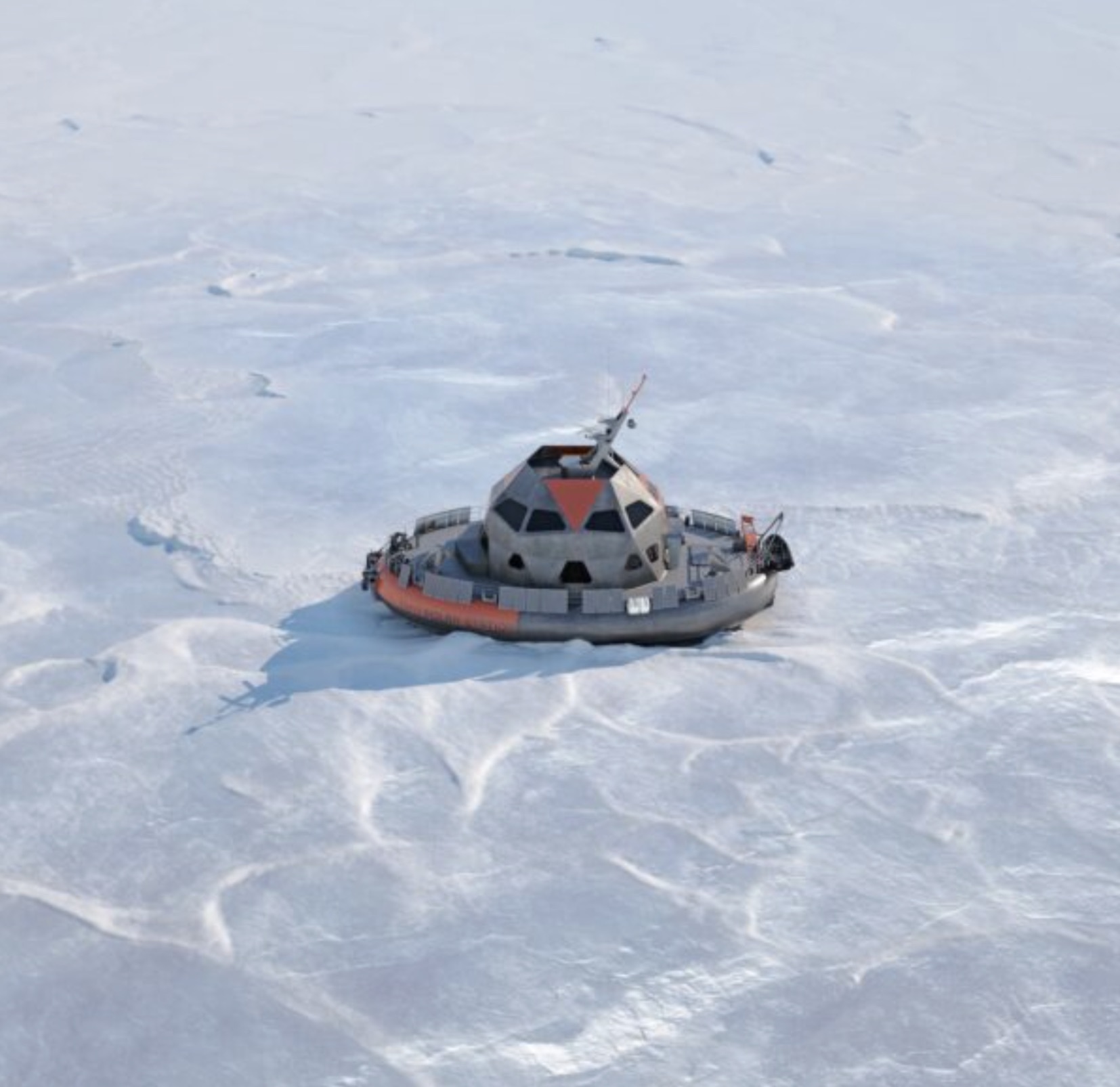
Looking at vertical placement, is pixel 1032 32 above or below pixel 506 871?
above

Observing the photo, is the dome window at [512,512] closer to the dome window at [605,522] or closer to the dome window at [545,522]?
the dome window at [545,522]

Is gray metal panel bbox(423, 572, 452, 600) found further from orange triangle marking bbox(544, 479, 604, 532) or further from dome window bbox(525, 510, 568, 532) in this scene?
orange triangle marking bbox(544, 479, 604, 532)

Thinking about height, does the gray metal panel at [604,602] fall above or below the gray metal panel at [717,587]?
below

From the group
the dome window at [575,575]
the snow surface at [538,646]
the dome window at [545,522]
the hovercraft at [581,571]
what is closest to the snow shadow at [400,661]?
the snow surface at [538,646]

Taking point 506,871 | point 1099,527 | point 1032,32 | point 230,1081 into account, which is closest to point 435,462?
point 1099,527

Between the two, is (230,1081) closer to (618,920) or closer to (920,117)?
(618,920)

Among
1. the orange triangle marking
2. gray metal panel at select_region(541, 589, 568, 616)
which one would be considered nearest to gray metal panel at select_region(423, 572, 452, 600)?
gray metal panel at select_region(541, 589, 568, 616)
